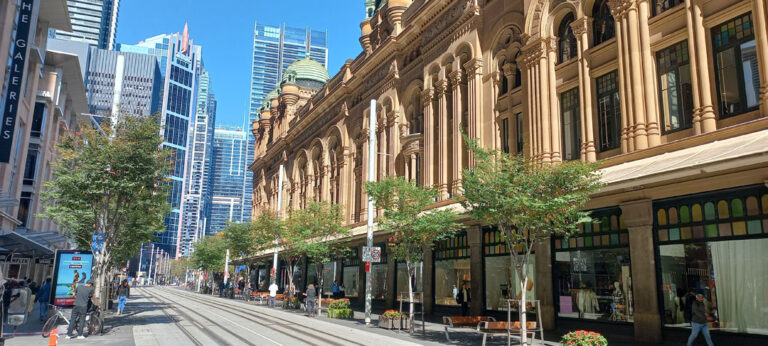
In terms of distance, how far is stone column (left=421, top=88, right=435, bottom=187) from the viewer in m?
30.8

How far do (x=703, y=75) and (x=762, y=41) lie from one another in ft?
5.79

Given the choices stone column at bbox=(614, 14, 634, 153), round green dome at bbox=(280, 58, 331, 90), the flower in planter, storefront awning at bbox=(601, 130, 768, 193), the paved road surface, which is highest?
round green dome at bbox=(280, 58, 331, 90)

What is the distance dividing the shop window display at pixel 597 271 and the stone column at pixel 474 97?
754 cm

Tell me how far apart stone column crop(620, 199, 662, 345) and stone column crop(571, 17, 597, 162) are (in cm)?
312

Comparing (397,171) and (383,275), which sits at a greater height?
(397,171)

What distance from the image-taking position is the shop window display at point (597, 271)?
58.2ft

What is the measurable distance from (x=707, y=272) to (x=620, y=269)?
9.54 feet

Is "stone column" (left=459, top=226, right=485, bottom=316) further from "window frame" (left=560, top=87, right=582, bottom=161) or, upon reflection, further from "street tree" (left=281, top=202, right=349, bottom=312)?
"street tree" (left=281, top=202, right=349, bottom=312)

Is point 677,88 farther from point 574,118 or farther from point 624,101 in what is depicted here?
point 574,118

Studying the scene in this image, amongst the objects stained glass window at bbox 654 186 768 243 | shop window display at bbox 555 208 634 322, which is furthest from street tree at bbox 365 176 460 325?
stained glass window at bbox 654 186 768 243

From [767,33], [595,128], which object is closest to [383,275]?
[595,128]

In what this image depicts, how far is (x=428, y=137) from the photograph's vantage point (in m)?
31.2

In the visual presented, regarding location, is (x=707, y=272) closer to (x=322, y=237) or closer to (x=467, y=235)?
(x=467, y=235)

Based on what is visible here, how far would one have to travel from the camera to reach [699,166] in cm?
1305
